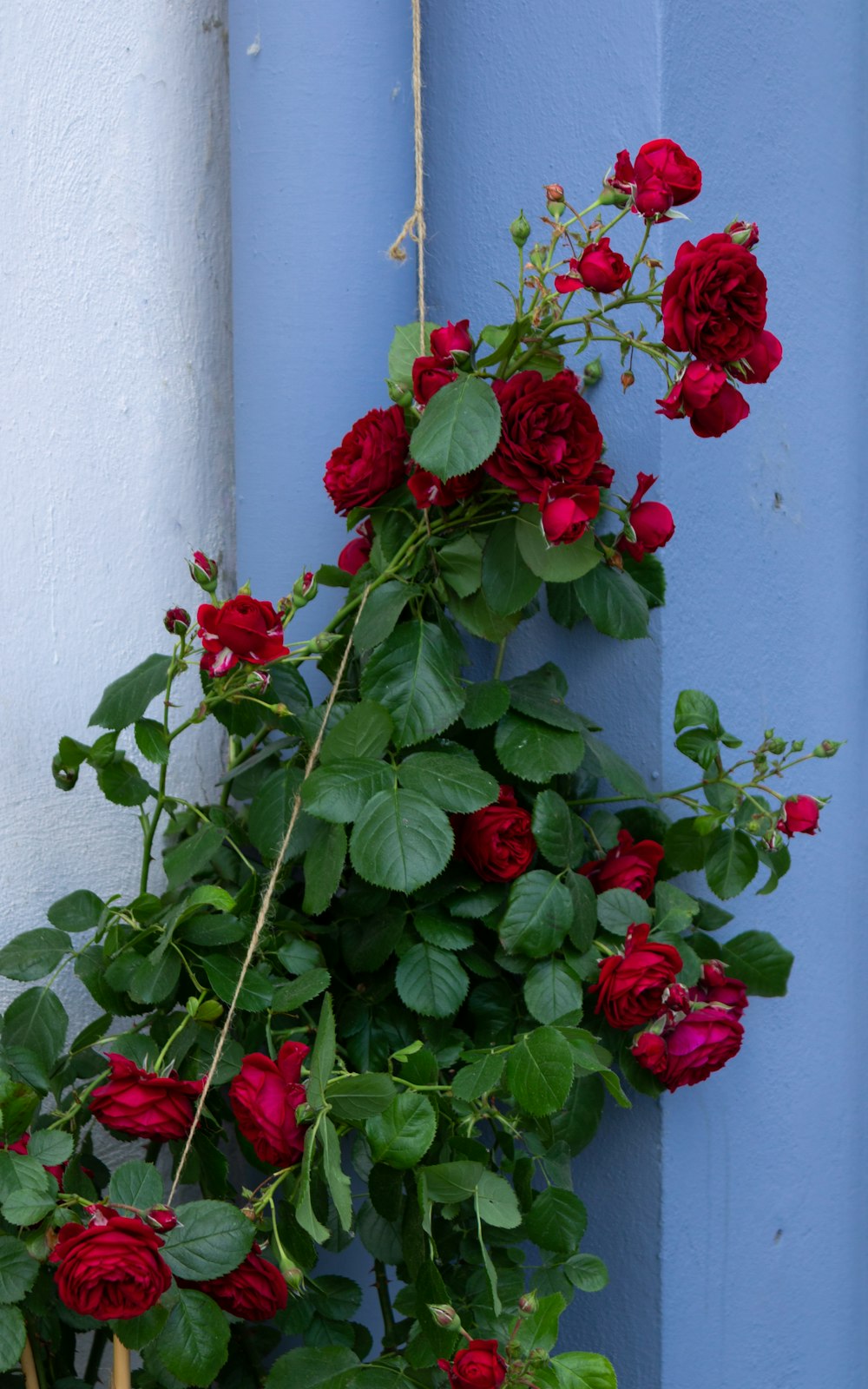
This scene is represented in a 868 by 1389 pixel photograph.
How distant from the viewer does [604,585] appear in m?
0.96

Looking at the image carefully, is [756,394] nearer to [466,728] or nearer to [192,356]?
[466,728]

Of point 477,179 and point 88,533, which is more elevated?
point 477,179

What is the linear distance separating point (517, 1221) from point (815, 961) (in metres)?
0.56

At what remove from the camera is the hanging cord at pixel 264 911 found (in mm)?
835

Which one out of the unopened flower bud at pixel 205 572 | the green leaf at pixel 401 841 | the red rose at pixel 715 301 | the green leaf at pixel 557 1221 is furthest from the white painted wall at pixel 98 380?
the red rose at pixel 715 301

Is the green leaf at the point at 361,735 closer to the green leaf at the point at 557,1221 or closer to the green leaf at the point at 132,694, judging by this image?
the green leaf at the point at 132,694

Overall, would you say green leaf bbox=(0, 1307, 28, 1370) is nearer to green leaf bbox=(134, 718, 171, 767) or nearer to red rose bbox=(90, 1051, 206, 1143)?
red rose bbox=(90, 1051, 206, 1143)

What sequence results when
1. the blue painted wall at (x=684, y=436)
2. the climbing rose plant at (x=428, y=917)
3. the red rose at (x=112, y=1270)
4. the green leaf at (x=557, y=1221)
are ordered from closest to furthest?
the red rose at (x=112, y=1270) < the climbing rose plant at (x=428, y=917) < the green leaf at (x=557, y=1221) < the blue painted wall at (x=684, y=436)

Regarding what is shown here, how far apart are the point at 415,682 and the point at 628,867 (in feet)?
0.73

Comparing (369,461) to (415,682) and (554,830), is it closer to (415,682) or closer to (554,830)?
(415,682)

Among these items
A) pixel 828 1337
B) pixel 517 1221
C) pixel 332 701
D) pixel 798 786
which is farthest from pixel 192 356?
pixel 828 1337

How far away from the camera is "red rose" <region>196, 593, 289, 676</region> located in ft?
2.76

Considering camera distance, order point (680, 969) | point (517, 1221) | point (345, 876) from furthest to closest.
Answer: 1. point (345, 876)
2. point (680, 969)
3. point (517, 1221)

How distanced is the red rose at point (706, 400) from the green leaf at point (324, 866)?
382 mm
